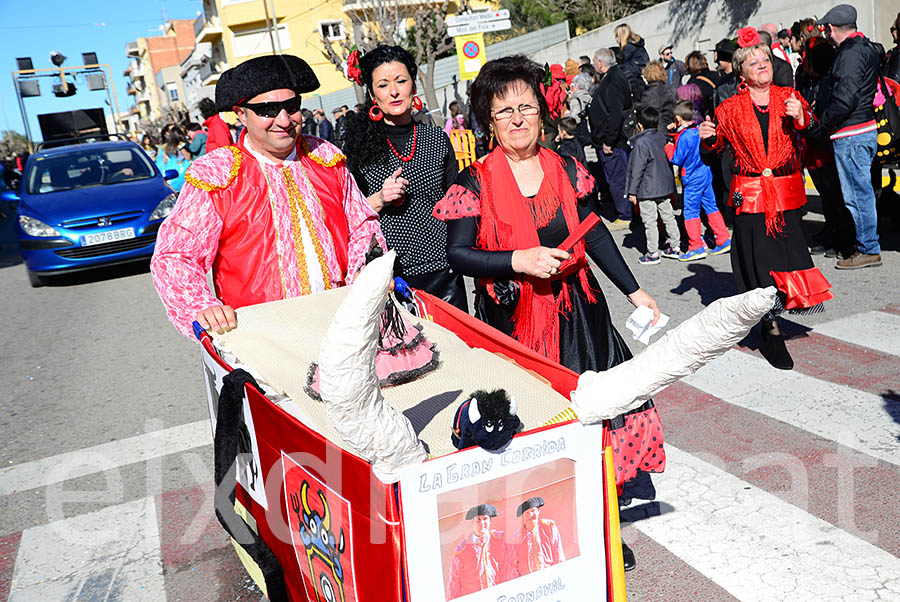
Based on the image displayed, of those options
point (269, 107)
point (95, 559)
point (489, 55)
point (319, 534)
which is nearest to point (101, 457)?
point (95, 559)

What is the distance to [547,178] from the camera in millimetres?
3287

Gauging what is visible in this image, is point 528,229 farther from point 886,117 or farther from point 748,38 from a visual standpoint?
point 886,117

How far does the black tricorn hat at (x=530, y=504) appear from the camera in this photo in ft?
6.98

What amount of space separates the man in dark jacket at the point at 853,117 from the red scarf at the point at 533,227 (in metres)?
4.05

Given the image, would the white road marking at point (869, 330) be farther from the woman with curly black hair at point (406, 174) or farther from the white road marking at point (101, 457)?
the white road marking at point (101, 457)

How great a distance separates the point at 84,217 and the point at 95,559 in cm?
822

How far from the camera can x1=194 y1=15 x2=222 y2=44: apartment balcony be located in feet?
182

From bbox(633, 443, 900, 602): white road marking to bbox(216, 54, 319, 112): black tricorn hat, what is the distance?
2.42m

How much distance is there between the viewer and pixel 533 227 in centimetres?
325

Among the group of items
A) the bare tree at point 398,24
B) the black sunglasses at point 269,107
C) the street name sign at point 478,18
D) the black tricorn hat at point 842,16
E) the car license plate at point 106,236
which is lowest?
the car license plate at point 106,236

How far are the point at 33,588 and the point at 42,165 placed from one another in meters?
10.2

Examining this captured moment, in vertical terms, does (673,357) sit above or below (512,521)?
above

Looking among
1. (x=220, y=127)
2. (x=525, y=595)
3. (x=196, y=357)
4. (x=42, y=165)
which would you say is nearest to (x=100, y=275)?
(x=42, y=165)

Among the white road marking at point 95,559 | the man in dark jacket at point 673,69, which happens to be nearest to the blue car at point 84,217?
the white road marking at point 95,559
